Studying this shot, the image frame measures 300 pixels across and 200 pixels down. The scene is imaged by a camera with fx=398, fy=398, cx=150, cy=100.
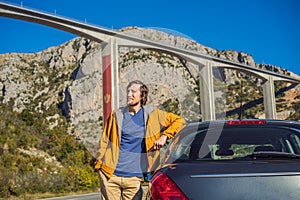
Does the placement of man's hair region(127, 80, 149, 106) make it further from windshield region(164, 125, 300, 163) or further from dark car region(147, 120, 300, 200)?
dark car region(147, 120, 300, 200)

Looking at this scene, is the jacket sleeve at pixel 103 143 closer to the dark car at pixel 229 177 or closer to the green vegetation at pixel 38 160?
the dark car at pixel 229 177

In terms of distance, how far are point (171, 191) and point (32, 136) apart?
29788 millimetres

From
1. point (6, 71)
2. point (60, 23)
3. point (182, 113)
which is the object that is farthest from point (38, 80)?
point (182, 113)

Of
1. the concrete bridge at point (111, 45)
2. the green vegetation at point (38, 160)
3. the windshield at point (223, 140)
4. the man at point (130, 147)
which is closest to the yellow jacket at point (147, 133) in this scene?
the man at point (130, 147)

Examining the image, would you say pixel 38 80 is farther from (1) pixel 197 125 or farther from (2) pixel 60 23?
(1) pixel 197 125

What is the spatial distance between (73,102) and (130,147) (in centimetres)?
95

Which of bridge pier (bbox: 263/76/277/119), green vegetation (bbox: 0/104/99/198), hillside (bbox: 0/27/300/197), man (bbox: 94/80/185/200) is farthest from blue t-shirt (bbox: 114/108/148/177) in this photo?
bridge pier (bbox: 263/76/277/119)

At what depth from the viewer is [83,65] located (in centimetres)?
342

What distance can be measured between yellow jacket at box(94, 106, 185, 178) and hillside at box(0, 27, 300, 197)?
0.14 m

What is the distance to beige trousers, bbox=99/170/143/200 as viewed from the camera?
11.6ft

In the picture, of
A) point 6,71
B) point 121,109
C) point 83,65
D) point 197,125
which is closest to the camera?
point 197,125

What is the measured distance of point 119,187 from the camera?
3584 millimetres

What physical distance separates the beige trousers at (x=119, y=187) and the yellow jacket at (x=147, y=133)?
0.07m

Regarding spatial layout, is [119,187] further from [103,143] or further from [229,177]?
[229,177]
